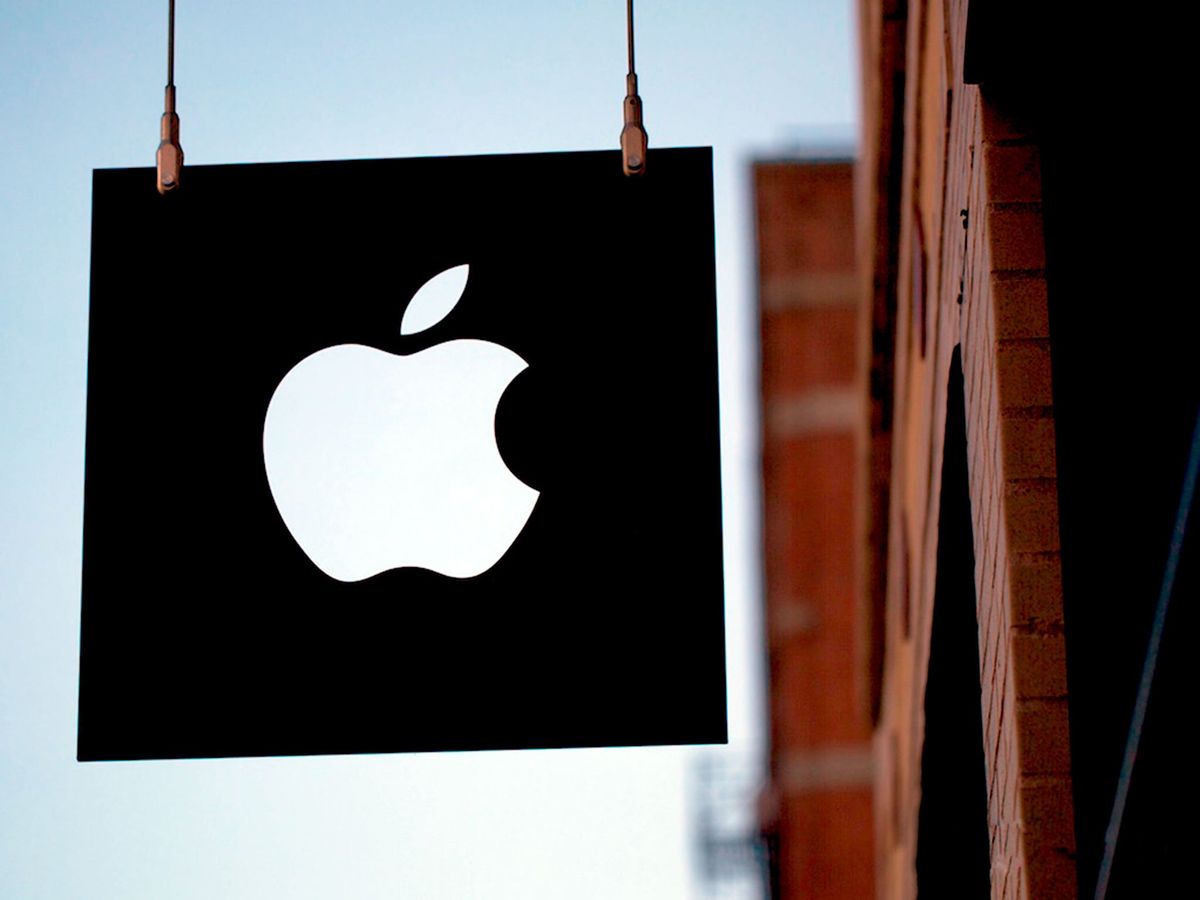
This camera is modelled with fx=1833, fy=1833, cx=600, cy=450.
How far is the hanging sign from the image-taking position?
131 inches

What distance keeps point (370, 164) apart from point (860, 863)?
18231 millimetres

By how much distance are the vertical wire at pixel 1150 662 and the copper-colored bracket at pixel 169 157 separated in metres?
2.16

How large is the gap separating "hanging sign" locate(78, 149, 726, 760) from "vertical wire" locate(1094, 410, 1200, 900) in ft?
3.43

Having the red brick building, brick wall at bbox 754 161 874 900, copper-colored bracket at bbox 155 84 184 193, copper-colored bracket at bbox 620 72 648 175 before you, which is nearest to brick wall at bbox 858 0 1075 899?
the red brick building

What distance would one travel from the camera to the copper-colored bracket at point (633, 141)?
348 centimetres

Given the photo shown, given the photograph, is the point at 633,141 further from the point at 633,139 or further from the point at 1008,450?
the point at 1008,450

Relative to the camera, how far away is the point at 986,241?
9.46 feet

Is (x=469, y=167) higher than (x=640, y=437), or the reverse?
(x=469, y=167)

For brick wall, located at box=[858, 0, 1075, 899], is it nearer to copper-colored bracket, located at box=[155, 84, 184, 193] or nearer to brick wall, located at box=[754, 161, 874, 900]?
copper-colored bracket, located at box=[155, 84, 184, 193]

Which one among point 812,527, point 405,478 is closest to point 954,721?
point 405,478

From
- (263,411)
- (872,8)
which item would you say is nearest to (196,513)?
(263,411)

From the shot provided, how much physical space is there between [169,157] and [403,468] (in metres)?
0.76

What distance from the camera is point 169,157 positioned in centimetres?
358

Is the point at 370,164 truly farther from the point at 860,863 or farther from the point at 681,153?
the point at 860,863
